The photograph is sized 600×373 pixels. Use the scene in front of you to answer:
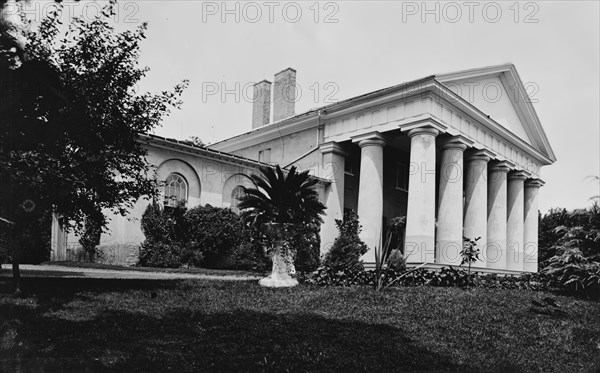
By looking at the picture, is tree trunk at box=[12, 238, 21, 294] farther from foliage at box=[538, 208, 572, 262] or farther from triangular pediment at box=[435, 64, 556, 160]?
foliage at box=[538, 208, 572, 262]

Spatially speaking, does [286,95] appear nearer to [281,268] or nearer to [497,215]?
[497,215]

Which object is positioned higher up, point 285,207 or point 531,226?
point 285,207

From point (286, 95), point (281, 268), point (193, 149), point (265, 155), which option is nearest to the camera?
point (281, 268)

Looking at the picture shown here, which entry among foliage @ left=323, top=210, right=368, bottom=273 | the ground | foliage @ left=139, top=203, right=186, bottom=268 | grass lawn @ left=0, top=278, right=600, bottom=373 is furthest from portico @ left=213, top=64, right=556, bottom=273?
the ground

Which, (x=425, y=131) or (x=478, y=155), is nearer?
(x=425, y=131)

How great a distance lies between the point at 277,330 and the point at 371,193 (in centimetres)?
1809

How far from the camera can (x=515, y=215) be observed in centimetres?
3466

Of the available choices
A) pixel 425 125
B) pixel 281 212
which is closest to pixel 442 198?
pixel 425 125

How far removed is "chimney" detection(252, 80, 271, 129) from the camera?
126ft

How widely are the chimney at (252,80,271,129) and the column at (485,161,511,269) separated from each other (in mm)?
15943

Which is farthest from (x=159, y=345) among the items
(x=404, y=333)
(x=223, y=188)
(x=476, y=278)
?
(x=223, y=188)

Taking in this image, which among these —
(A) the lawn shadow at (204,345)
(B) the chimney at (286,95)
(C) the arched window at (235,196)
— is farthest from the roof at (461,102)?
(A) the lawn shadow at (204,345)

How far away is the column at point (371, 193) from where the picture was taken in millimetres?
25984

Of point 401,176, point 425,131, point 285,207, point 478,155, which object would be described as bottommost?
point 285,207
